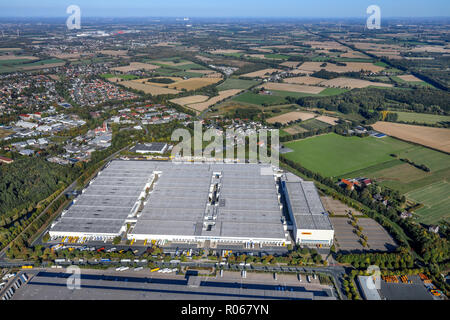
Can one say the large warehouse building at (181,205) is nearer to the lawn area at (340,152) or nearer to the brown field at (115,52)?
the lawn area at (340,152)

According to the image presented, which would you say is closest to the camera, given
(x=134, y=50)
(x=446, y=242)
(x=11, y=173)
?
(x=446, y=242)

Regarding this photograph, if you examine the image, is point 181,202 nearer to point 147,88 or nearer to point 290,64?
point 147,88

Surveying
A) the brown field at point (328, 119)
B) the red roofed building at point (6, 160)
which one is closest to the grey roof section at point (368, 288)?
the brown field at point (328, 119)

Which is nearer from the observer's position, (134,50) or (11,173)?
(11,173)

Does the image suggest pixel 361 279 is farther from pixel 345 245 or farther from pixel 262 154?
pixel 262 154
